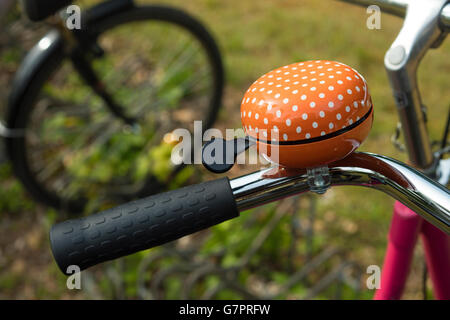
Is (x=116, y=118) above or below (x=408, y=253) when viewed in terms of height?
above

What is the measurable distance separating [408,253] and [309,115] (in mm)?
596

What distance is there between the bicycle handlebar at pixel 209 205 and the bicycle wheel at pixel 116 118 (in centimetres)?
132

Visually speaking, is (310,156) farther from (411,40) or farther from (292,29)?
(292,29)

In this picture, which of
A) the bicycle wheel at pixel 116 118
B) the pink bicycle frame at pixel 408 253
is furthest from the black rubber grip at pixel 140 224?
the bicycle wheel at pixel 116 118

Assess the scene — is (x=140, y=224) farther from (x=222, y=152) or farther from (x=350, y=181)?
(x=350, y=181)

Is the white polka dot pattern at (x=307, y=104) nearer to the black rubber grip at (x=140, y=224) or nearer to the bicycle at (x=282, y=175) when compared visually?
the bicycle at (x=282, y=175)

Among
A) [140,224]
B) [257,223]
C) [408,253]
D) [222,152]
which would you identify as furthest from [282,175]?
[257,223]

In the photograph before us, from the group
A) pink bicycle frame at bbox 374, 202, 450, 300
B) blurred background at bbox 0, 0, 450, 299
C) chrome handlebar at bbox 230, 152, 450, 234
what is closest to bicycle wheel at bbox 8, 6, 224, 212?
blurred background at bbox 0, 0, 450, 299

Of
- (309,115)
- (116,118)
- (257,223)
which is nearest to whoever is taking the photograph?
(309,115)

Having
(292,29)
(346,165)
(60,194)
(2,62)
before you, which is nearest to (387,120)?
(292,29)

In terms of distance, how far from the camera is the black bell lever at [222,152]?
0.60 m

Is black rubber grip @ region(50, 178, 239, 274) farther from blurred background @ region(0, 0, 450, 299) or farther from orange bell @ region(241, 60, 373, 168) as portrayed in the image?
blurred background @ region(0, 0, 450, 299)

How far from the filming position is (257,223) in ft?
6.59

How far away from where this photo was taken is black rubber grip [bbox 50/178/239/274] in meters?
0.60
